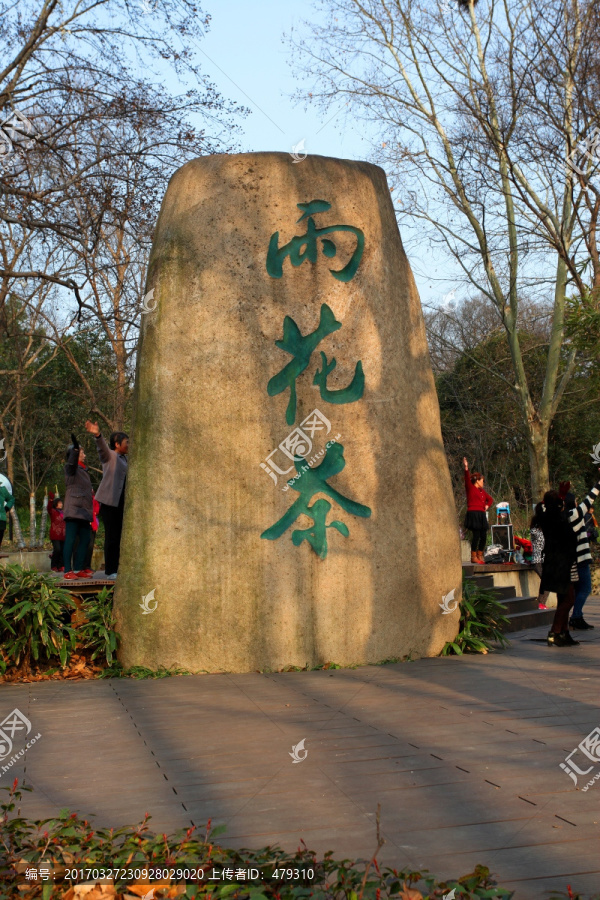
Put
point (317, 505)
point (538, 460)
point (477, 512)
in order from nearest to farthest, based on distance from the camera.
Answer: point (317, 505) < point (477, 512) < point (538, 460)

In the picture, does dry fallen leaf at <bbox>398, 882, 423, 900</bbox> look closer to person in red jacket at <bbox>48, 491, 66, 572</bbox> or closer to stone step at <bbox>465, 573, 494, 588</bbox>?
stone step at <bbox>465, 573, 494, 588</bbox>

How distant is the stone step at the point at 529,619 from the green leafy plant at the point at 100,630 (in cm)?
470

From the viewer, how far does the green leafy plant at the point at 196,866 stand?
2.91 m

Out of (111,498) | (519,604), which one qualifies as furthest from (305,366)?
(519,604)

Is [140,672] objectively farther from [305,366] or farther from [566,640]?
[566,640]

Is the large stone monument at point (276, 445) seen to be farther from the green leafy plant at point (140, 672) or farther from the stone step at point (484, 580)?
the stone step at point (484, 580)

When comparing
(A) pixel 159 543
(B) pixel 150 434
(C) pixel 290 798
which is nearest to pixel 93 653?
(A) pixel 159 543

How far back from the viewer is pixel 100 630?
8102 millimetres

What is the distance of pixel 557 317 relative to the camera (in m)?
18.8

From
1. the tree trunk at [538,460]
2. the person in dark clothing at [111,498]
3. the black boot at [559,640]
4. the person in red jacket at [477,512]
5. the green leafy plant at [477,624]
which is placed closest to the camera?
the green leafy plant at [477,624]

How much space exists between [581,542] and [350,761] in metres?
5.96

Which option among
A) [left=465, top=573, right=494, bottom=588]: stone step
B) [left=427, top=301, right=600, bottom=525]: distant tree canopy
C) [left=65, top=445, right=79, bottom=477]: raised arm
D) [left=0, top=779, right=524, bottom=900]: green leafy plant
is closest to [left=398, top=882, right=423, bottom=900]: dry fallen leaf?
[left=0, top=779, right=524, bottom=900]: green leafy plant

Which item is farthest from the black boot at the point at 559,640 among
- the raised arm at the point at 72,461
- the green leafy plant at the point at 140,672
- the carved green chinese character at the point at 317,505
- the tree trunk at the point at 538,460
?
the tree trunk at the point at 538,460

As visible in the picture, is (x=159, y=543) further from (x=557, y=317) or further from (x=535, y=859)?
(x=557, y=317)
